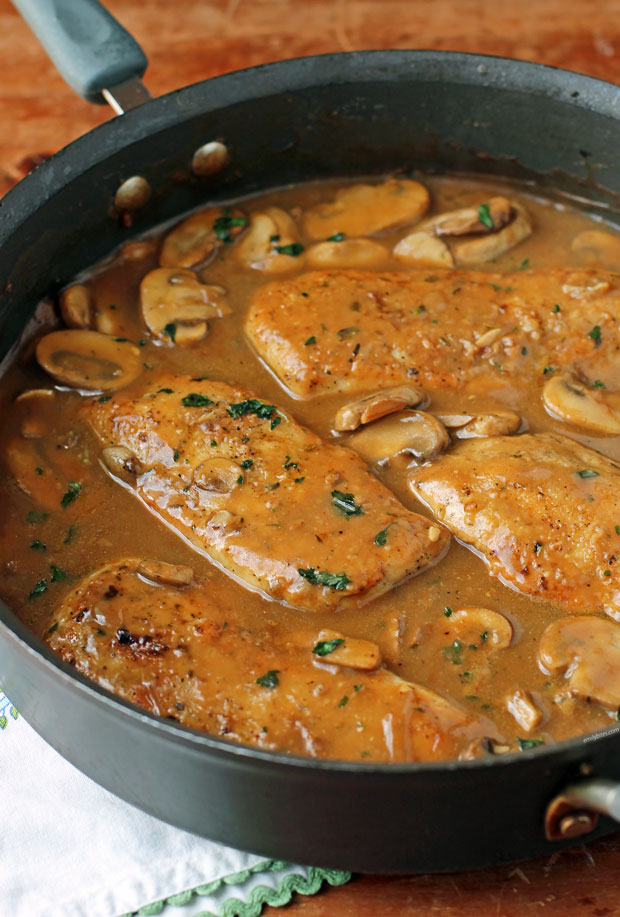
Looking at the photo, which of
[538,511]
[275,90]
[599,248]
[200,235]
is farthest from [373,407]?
[275,90]

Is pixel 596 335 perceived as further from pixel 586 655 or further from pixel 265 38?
pixel 265 38

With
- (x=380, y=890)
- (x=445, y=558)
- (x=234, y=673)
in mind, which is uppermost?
(x=234, y=673)

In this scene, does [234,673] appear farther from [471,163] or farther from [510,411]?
[471,163]

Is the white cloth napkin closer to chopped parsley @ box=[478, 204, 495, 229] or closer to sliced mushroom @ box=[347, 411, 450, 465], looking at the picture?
sliced mushroom @ box=[347, 411, 450, 465]

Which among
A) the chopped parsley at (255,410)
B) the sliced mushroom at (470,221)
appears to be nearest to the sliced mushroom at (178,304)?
the chopped parsley at (255,410)

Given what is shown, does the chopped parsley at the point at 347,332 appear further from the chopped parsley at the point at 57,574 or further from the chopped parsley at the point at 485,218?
the chopped parsley at the point at 57,574

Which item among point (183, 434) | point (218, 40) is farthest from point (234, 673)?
point (218, 40)
